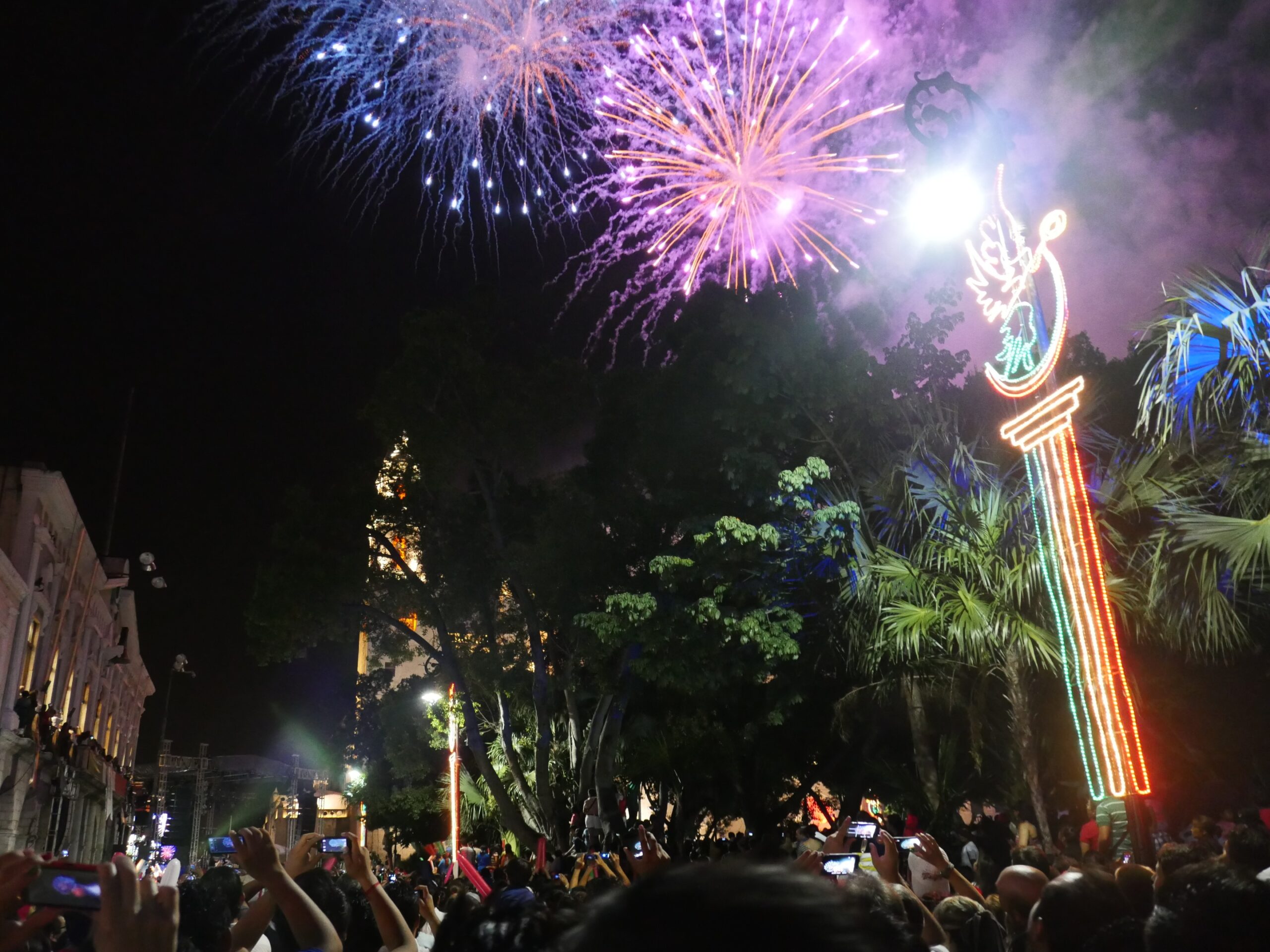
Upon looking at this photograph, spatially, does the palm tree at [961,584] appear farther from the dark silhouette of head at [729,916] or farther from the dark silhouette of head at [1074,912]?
the dark silhouette of head at [729,916]

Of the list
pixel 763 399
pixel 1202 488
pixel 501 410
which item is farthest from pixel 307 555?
pixel 1202 488

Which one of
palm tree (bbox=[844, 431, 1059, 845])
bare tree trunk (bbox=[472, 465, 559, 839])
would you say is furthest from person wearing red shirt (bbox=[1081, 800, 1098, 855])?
bare tree trunk (bbox=[472, 465, 559, 839])

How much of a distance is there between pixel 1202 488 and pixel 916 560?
155 inches

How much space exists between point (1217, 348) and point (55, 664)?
27.5m

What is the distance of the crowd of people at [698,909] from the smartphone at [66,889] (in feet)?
0.11

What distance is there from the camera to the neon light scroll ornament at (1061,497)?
958 cm

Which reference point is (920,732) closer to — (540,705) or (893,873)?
(540,705)

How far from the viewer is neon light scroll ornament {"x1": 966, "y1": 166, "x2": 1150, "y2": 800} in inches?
377

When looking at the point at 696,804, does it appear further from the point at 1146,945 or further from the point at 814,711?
the point at 1146,945

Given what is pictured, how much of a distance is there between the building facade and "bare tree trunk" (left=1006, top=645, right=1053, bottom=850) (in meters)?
14.7

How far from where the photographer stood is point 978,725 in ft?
48.8

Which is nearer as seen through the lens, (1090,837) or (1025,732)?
(1090,837)

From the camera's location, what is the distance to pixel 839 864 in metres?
6.34

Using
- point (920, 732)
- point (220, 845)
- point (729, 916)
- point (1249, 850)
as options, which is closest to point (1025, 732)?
point (920, 732)
